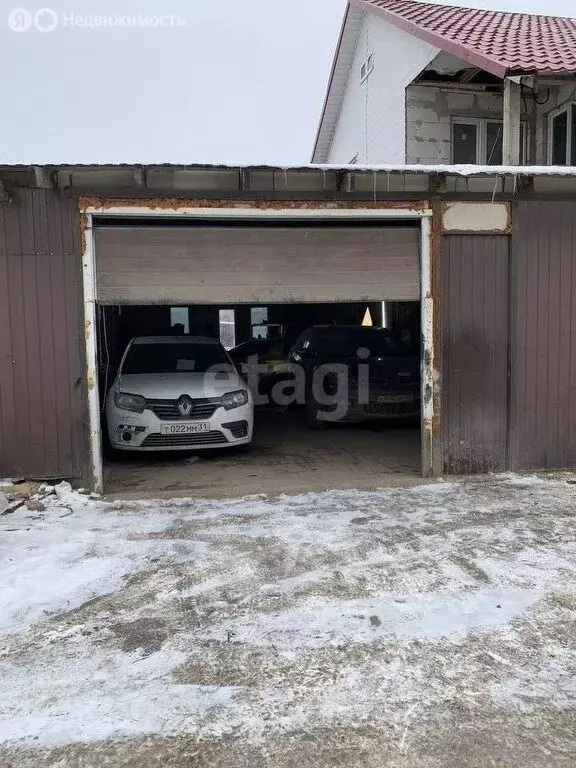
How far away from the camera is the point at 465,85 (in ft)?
34.1

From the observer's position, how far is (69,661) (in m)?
3.07

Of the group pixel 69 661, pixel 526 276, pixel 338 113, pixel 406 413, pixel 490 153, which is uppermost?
pixel 338 113

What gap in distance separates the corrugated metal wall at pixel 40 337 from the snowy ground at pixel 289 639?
2.81ft

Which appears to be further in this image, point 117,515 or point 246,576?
point 117,515

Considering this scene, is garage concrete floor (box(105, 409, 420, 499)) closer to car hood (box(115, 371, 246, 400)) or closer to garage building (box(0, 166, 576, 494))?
garage building (box(0, 166, 576, 494))

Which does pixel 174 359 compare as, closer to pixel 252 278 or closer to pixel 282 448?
pixel 282 448

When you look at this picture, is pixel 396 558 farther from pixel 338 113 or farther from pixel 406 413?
pixel 338 113

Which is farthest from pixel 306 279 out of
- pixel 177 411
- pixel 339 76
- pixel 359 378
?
pixel 339 76

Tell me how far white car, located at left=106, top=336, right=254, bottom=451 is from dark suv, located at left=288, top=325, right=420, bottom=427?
173 centimetres

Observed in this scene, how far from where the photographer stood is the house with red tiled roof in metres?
7.86

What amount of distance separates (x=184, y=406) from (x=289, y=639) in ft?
13.2

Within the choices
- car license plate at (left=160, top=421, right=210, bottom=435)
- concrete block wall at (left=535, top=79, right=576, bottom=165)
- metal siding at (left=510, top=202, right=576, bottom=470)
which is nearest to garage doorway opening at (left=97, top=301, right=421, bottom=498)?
car license plate at (left=160, top=421, right=210, bottom=435)

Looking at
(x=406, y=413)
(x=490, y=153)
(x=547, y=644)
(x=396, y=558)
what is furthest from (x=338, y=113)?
(x=547, y=644)

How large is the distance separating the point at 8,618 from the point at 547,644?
302 cm
